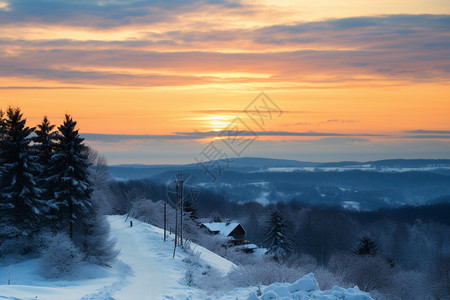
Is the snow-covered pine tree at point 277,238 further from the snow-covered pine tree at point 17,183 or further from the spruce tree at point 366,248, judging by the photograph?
the snow-covered pine tree at point 17,183

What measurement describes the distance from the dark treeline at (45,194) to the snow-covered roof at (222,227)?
46651 millimetres

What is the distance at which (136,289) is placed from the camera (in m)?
24.4

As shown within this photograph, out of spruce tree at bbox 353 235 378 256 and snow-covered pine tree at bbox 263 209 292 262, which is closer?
spruce tree at bbox 353 235 378 256

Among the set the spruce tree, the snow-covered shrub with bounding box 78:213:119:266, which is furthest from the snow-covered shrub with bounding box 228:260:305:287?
the spruce tree

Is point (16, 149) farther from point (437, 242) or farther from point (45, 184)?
point (437, 242)

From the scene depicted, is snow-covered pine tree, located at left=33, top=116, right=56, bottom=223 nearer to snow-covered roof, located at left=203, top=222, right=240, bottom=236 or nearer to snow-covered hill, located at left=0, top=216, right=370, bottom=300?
snow-covered hill, located at left=0, top=216, right=370, bottom=300

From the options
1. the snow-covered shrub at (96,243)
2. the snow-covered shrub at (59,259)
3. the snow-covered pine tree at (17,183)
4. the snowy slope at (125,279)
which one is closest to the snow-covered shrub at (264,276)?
the snowy slope at (125,279)

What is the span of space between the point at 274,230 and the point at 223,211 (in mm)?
68738

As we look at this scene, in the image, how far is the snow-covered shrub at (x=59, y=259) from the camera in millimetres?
25620

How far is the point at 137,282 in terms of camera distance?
27016mm

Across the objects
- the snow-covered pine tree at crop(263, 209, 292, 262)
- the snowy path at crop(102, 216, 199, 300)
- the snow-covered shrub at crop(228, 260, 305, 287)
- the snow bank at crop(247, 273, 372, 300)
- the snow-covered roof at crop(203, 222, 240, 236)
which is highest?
the snow bank at crop(247, 273, 372, 300)

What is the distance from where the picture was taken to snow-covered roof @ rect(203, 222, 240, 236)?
7694 centimetres

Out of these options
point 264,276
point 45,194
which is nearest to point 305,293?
point 264,276

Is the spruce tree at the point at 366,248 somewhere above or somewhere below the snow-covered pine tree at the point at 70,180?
below
